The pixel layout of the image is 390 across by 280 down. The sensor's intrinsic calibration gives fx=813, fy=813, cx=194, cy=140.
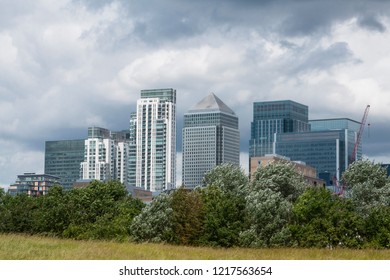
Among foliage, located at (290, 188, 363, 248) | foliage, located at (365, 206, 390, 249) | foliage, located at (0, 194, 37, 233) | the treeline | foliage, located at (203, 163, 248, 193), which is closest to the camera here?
foliage, located at (290, 188, 363, 248)

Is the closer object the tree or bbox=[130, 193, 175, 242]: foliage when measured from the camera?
the tree

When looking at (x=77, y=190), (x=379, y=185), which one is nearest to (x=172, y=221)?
(x=77, y=190)

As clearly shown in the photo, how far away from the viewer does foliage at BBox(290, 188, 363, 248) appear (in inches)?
2950

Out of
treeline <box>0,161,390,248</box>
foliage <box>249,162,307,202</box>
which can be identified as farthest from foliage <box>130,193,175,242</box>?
foliage <box>249,162,307,202</box>

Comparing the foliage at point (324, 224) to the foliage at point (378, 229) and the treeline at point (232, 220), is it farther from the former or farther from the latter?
the foliage at point (378, 229)

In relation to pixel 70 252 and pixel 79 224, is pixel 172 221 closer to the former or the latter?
pixel 79 224

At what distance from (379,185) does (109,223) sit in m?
45.9

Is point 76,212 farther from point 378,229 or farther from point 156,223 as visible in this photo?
point 378,229

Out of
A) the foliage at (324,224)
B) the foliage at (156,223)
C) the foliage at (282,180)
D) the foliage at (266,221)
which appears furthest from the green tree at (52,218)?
the foliage at (324,224)

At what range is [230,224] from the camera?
77000mm

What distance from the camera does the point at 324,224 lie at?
75.5 m

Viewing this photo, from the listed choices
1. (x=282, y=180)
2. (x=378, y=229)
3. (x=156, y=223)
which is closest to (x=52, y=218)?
(x=156, y=223)

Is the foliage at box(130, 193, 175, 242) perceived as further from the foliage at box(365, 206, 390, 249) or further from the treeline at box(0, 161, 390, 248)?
the foliage at box(365, 206, 390, 249)

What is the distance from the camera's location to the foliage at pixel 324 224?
7494 centimetres
